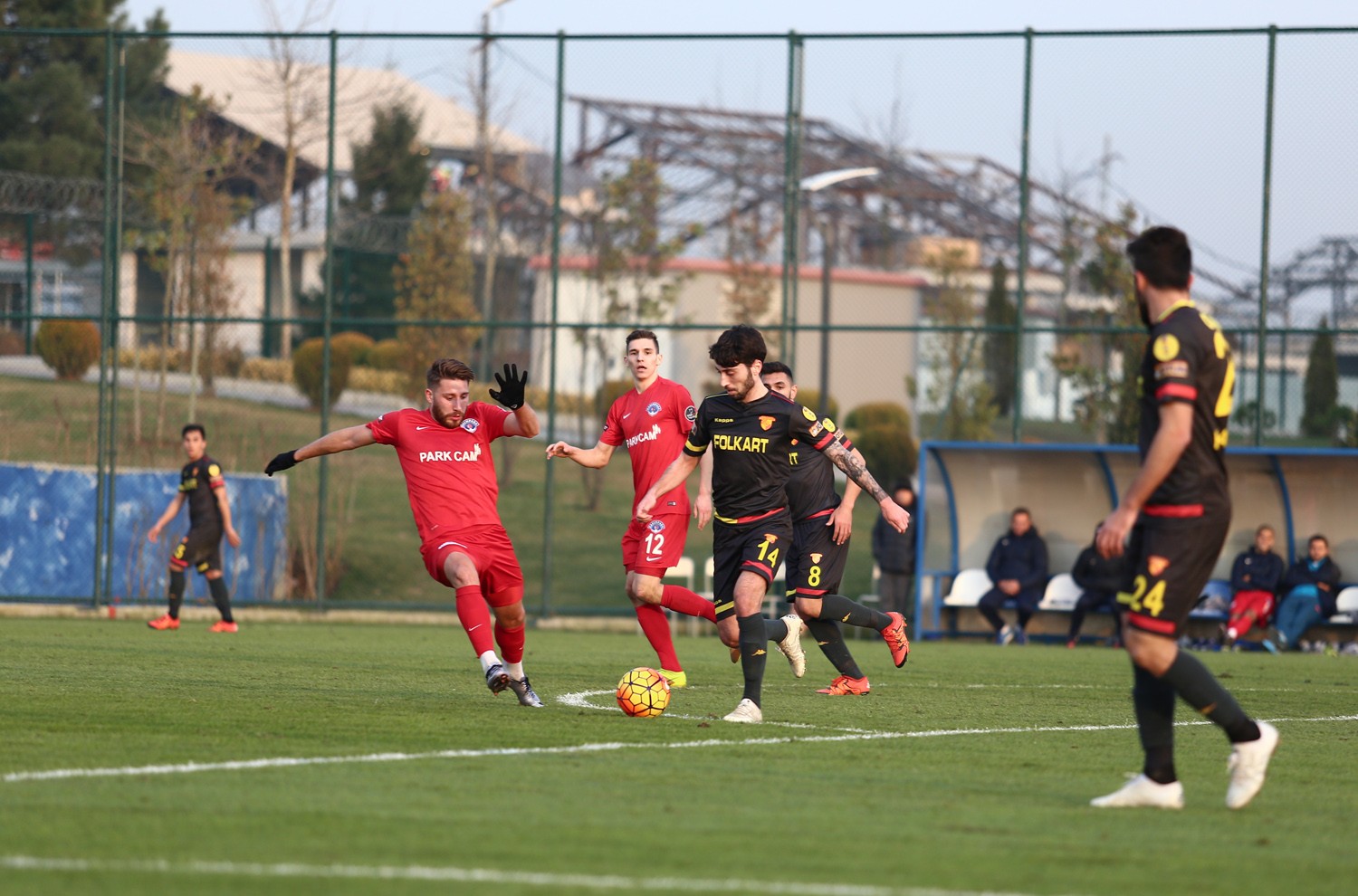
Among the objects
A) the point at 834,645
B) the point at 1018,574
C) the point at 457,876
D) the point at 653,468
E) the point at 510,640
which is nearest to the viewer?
the point at 457,876

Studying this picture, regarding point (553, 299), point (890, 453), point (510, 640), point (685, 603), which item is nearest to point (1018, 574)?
point (553, 299)

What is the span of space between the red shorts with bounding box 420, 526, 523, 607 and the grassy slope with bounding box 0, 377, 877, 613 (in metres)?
10.6

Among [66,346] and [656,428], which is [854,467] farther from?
[66,346]

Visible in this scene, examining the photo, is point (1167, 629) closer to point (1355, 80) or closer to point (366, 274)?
point (1355, 80)

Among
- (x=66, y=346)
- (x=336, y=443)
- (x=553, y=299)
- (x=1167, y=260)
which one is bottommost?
(x=336, y=443)

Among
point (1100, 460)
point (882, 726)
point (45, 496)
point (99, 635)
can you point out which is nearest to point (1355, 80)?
point (1100, 460)

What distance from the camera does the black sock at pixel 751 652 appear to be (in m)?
8.40

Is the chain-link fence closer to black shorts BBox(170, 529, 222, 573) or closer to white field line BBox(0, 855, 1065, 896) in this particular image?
black shorts BBox(170, 529, 222, 573)

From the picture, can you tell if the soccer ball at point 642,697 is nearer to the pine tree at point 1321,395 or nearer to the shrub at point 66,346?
the pine tree at point 1321,395

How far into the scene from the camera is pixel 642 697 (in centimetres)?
848

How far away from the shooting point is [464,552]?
891cm

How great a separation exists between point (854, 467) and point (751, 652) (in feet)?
4.06

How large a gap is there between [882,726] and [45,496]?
46.3 ft

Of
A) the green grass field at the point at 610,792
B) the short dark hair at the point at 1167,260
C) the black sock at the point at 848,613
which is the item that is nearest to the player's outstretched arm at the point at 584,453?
the green grass field at the point at 610,792
